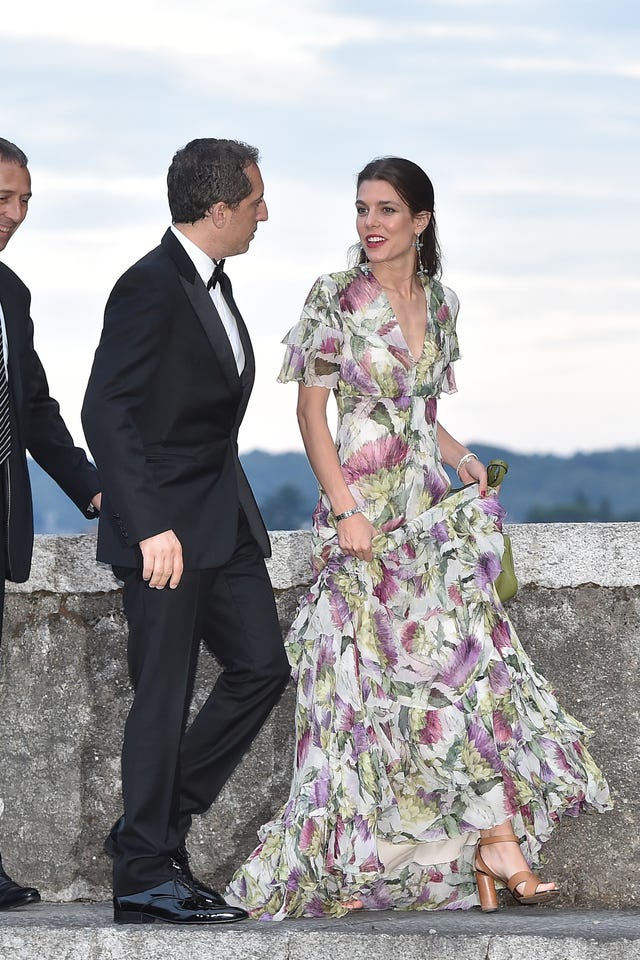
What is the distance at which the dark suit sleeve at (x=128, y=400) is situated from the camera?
3.77 metres

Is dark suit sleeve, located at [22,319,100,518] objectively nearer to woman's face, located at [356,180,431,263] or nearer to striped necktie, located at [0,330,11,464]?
striped necktie, located at [0,330,11,464]

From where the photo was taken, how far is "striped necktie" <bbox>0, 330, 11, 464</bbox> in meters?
4.13

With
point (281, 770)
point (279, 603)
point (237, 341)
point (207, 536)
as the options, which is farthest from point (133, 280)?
point (281, 770)

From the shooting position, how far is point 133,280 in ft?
12.8

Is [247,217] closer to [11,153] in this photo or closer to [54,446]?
[11,153]

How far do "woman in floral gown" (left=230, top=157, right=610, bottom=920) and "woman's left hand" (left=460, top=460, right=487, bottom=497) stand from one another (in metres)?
0.02

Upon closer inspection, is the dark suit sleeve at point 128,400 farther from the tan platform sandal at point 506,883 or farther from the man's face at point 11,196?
the tan platform sandal at point 506,883

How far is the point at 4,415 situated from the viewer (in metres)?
4.14

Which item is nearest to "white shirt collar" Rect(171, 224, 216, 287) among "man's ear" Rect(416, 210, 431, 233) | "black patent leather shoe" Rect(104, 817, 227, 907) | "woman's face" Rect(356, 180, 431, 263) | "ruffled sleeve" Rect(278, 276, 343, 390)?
"ruffled sleeve" Rect(278, 276, 343, 390)

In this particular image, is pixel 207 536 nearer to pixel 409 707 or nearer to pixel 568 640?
pixel 409 707

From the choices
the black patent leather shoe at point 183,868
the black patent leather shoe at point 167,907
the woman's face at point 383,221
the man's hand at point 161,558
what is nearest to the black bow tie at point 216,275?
the woman's face at point 383,221

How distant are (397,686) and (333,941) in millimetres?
782

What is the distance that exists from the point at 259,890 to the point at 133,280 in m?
1.94

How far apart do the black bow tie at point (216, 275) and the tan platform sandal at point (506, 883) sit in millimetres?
1930
